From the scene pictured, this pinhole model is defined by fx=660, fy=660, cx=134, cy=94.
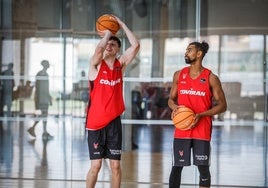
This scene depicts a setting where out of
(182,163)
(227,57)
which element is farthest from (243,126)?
(182,163)

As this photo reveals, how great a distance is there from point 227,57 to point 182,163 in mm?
4589

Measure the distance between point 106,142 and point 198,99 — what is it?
2.83ft

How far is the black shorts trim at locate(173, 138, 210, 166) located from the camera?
541cm

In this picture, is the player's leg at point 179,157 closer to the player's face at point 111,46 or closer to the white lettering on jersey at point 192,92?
the white lettering on jersey at point 192,92

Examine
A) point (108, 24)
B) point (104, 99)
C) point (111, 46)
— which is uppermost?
point (108, 24)

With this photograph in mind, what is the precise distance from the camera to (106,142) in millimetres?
5594

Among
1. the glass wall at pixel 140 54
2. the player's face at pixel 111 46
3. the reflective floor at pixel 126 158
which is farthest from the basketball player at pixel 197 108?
the glass wall at pixel 140 54

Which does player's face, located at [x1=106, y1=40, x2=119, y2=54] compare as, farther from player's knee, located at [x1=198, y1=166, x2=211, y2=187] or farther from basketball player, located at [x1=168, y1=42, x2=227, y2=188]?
player's knee, located at [x1=198, y1=166, x2=211, y2=187]

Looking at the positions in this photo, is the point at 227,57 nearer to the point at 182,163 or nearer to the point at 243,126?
the point at 243,126

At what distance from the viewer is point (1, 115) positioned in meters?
9.40

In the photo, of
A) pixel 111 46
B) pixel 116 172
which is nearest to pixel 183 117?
pixel 116 172

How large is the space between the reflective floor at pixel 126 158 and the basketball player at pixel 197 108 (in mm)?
1916

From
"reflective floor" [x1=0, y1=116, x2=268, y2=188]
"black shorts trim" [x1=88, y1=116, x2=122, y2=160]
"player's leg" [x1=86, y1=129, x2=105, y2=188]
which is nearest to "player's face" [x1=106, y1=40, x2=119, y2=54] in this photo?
"black shorts trim" [x1=88, y1=116, x2=122, y2=160]

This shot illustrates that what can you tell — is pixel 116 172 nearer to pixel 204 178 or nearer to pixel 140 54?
pixel 204 178
